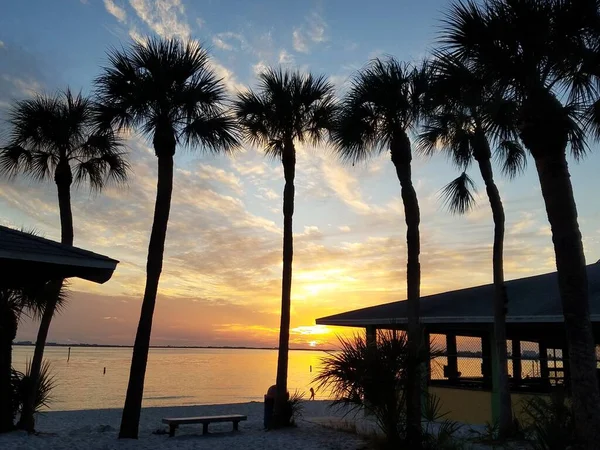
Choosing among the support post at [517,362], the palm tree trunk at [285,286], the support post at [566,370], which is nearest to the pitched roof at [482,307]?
the support post at [566,370]

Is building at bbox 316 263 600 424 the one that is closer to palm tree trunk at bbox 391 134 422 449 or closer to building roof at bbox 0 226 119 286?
palm tree trunk at bbox 391 134 422 449

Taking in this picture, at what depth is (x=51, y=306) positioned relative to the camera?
14961 millimetres

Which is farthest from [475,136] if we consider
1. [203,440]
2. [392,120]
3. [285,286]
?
[203,440]

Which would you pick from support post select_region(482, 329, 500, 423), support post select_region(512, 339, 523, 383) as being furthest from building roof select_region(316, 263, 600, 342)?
support post select_region(512, 339, 523, 383)

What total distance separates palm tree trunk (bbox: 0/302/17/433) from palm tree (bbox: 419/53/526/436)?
9880 millimetres

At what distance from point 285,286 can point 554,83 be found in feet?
29.1

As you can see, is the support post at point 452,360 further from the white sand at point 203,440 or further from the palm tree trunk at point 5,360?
the palm tree trunk at point 5,360

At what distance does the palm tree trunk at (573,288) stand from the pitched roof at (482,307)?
452cm

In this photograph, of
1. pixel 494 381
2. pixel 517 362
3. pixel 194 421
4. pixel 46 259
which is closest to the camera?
pixel 46 259

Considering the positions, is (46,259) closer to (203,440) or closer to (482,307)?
(203,440)

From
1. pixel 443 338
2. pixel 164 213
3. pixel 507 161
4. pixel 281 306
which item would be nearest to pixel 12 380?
pixel 164 213

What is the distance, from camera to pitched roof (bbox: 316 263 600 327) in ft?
45.2

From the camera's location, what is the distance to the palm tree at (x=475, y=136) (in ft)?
32.6

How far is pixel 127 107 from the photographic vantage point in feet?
46.8
